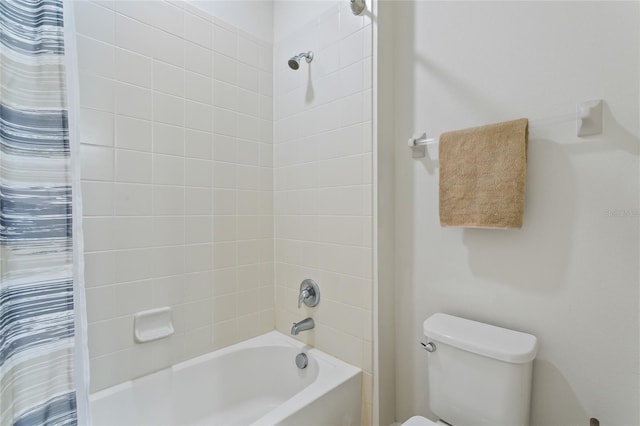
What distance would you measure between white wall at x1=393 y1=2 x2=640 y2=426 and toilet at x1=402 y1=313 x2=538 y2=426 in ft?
0.43

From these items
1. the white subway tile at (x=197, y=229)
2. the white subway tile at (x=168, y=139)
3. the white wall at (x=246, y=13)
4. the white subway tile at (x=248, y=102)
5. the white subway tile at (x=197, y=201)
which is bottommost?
the white subway tile at (x=197, y=229)

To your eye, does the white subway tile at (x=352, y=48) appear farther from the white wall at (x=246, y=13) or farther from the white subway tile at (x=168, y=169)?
the white subway tile at (x=168, y=169)

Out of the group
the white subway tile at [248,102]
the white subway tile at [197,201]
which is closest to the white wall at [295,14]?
the white subway tile at [248,102]

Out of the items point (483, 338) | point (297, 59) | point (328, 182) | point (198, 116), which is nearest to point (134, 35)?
point (198, 116)

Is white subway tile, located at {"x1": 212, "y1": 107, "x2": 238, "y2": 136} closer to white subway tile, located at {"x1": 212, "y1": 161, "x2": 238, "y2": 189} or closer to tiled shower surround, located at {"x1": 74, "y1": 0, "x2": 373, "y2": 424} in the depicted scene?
tiled shower surround, located at {"x1": 74, "y1": 0, "x2": 373, "y2": 424}

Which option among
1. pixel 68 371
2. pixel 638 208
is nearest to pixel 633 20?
pixel 638 208

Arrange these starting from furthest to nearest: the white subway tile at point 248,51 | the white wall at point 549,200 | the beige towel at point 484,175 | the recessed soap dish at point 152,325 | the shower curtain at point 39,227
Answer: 1. the white subway tile at point 248,51
2. the recessed soap dish at point 152,325
3. the beige towel at point 484,175
4. the white wall at point 549,200
5. the shower curtain at point 39,227

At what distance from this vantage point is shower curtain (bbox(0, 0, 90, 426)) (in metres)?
0.73

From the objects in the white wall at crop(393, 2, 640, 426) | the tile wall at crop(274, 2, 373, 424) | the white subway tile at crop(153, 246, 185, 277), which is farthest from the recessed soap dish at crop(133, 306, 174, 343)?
the white wall at crop(393, 2, 640, 426)

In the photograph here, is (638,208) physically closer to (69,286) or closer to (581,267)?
(581,267)

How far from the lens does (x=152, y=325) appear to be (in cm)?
144

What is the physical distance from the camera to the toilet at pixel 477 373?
3.37 ft

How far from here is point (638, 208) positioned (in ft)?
3.15

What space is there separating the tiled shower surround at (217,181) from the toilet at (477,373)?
34cm
